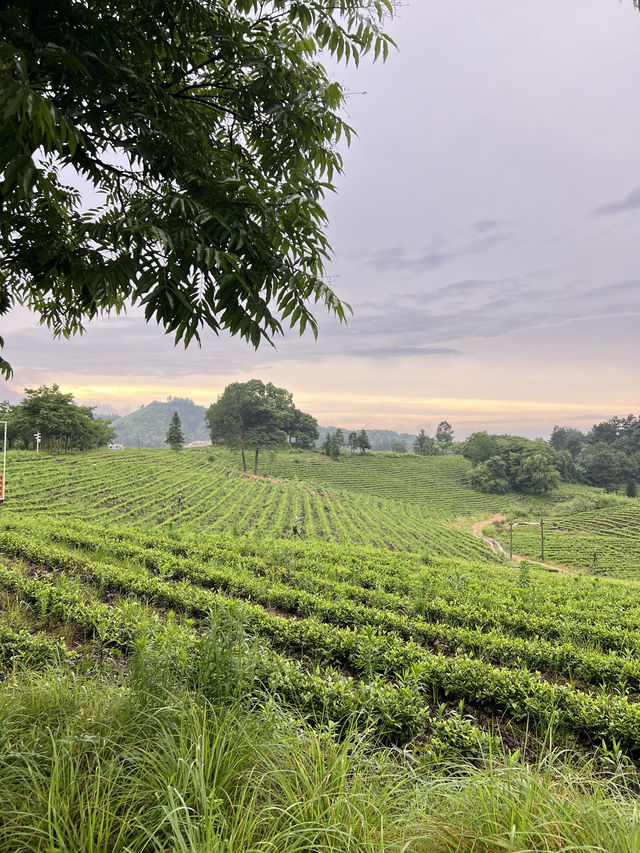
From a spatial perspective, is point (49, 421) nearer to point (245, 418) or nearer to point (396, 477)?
point (245, 418)

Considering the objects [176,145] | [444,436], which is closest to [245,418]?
[176,145]

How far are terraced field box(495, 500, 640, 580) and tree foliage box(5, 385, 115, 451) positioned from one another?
51.6 metres

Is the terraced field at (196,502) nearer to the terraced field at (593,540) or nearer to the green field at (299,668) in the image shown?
the terraced field at (593,540)

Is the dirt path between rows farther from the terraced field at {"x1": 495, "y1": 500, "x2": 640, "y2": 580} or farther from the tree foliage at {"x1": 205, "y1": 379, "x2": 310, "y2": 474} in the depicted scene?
the tree foliage at {"x1": 205, "y1": 379, "x2": 310, "y2": 474}

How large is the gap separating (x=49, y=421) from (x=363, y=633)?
1483 inches

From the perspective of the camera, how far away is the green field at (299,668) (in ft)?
6.04

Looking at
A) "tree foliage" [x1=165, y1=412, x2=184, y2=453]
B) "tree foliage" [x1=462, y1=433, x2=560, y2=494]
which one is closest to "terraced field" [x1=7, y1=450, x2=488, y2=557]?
"tree foliage" [x1=165, y1=412, x2=184, y2=453]

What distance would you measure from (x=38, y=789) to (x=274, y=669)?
2390 millimetres

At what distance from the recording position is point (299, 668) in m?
4.09

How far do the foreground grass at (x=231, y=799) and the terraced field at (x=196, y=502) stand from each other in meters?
14.9

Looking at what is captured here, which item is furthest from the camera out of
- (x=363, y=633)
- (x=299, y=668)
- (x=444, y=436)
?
(x=444, y=436)

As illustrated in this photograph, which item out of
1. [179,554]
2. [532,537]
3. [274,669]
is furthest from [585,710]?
[532,537]

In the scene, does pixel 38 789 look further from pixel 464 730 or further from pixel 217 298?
pixel 464 730

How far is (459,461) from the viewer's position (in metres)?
102
